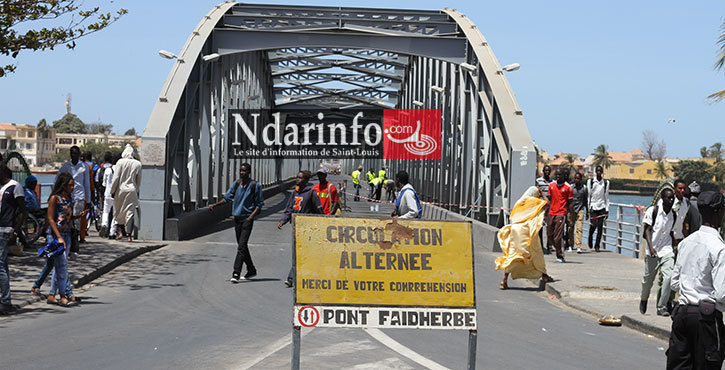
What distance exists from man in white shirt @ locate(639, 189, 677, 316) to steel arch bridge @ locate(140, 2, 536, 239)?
8201mm

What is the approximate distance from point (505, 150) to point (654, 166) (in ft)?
352

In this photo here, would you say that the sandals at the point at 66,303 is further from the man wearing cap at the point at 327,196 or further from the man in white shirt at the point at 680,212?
the man in white shirt at the point at 680,212

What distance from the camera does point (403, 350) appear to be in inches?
314

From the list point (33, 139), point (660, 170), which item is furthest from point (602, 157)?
point (33, 139)

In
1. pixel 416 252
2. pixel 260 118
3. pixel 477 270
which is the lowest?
pixel 477 270

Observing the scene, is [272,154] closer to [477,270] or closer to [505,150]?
[505,150]

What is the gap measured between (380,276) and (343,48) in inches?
859

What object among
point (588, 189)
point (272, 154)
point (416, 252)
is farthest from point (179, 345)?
point (272, 154)

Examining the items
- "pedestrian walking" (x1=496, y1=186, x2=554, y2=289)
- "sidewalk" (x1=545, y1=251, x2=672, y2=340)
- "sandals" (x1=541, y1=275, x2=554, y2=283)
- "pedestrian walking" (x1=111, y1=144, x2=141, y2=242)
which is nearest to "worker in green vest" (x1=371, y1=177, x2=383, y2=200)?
"sidewalk" (x1=545, y1=251, x2=672, y2=340)

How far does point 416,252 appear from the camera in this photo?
241 inches

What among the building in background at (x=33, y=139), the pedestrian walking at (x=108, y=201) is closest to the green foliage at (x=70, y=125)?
the building in background at (x=33, y=139)

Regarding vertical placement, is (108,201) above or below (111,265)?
above

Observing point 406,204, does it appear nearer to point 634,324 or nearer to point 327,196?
point 327,196

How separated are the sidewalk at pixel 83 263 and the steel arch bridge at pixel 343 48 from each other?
7.49ft
